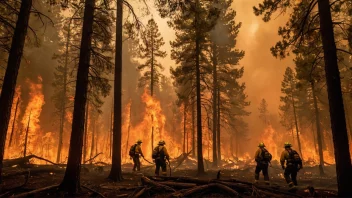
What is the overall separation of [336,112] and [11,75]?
11.2 m

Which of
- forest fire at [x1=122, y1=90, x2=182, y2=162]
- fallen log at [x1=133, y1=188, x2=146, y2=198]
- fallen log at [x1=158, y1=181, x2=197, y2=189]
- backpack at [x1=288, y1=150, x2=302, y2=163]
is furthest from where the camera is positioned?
forest fire at [x1=122, y1=90, x2=182, y2=162]

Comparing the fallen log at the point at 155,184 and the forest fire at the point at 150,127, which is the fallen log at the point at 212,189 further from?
the forest fire at the point at 150,127

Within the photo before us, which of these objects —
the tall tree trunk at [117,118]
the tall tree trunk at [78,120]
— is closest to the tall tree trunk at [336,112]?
the tall tree trunk at [78,120]

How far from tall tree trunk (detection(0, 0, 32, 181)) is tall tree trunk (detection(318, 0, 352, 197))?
10960 millimetres

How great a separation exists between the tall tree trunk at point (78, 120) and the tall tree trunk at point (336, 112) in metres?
8.77

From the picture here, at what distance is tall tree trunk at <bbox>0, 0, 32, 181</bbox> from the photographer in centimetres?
730

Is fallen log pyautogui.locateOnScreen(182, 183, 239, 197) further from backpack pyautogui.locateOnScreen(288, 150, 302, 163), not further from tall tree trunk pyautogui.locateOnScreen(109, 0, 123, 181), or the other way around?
tall tree trunk pyautogui.locateOnScreen(109, 0, 123, 181)

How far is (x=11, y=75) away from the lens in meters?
7.71

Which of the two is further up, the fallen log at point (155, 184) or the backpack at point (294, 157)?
the backpack at point (294, 157)

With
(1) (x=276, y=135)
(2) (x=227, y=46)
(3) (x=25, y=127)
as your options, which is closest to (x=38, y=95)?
(3) (x=25, y=127)

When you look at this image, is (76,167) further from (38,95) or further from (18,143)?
(18,143)

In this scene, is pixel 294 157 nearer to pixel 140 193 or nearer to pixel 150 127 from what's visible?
pixel 140 193

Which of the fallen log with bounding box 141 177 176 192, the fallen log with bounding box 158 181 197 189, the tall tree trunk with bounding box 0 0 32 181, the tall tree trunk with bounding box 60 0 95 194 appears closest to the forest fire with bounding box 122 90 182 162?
the tall tree trunk with bounding box 60 0 95 194

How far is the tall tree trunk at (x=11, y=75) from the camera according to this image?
24.0 feet
